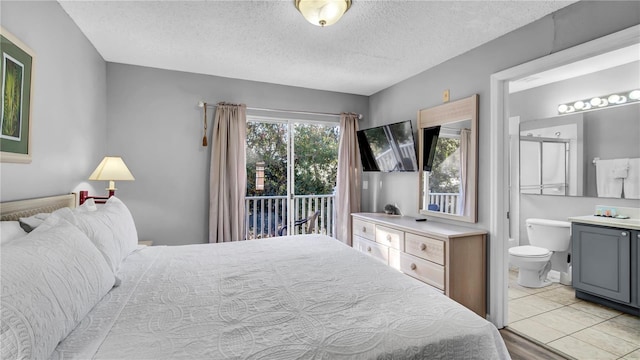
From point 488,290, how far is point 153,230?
141 inches

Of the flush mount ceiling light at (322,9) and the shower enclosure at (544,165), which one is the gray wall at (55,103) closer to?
the flush mount ceiling light at (322,9)

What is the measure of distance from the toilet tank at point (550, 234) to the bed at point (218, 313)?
10.3 ft

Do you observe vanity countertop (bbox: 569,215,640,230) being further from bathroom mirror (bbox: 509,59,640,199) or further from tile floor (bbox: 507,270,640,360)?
tile floor (bbox: 507,270,640,360)

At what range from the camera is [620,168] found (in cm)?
319

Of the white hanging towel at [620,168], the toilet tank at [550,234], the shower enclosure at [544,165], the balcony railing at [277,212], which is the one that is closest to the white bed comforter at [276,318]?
the balcony railing at [277,212]

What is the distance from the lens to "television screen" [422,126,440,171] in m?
3.34

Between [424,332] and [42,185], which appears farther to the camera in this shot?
[42,185]

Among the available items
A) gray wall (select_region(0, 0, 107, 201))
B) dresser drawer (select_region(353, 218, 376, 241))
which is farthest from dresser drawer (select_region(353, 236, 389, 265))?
gray wall (select_region(0, 0, 107, 201))

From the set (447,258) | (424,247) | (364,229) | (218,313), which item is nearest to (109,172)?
(218,313)

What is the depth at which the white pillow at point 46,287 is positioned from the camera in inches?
30.6

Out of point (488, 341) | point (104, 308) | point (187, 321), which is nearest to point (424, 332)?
point (488, 341)

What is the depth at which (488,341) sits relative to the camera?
116 cm

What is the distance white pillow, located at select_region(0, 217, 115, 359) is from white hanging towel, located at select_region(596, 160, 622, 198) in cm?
460

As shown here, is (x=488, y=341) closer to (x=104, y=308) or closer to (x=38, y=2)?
(x=104, y=308)
